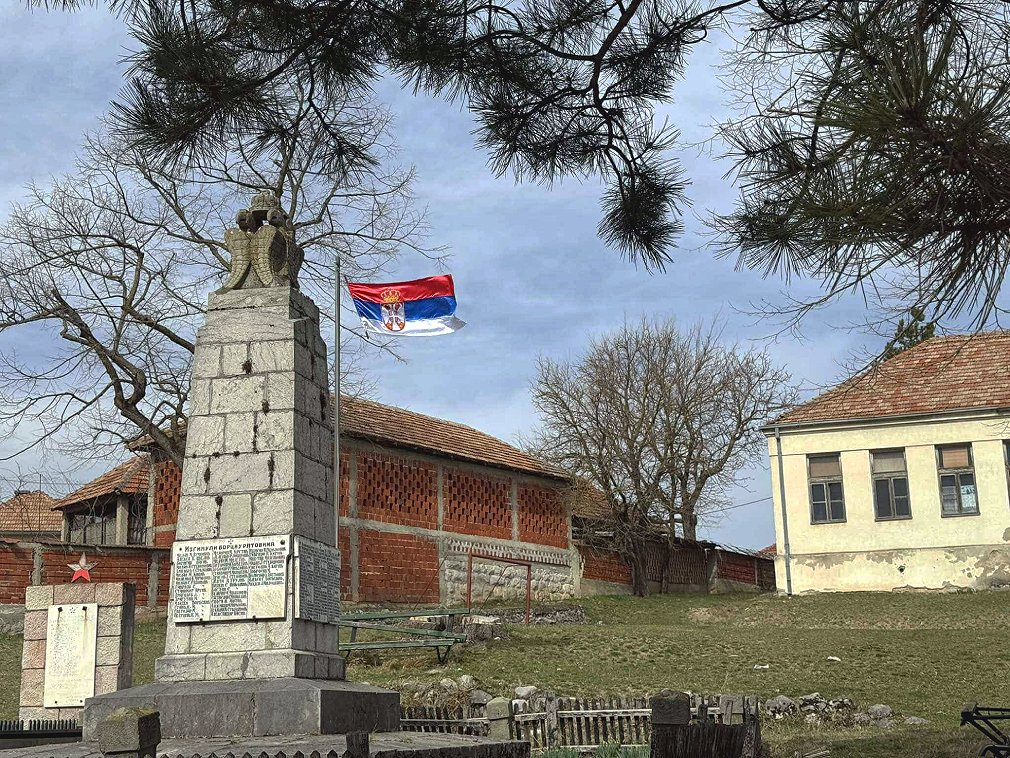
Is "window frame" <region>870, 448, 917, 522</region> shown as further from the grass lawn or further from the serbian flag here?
the serbian flag

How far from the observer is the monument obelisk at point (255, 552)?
28.7 feet

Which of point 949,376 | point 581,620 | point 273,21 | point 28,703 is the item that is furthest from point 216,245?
point 273,21

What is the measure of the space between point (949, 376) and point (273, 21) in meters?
26.4

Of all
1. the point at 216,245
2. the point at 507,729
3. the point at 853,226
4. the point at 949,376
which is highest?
the point at 216,245

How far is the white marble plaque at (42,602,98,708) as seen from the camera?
44.4 feet

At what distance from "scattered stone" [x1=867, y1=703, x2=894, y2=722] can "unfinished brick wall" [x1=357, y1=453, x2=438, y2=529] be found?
14065 mm

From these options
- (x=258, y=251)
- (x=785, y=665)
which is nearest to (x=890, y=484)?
(x=785, y=665)

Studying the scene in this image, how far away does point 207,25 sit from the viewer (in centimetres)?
633

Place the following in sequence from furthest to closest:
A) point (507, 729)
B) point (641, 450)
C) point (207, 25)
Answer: point (641, 450) → point (507, 729) → point (207, 25)

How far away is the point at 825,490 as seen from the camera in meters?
29.0

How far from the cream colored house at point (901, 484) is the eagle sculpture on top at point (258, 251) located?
19.6m

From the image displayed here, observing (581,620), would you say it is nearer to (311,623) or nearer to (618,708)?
(618,708)

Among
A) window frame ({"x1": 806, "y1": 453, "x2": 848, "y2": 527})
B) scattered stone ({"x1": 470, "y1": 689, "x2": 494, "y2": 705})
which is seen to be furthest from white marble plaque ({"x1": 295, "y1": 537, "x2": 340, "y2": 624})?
window frame ({"x1": 806, "y1": 453, "x2": 848, "y2": 527})

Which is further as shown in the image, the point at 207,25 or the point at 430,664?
the point at 430,664
